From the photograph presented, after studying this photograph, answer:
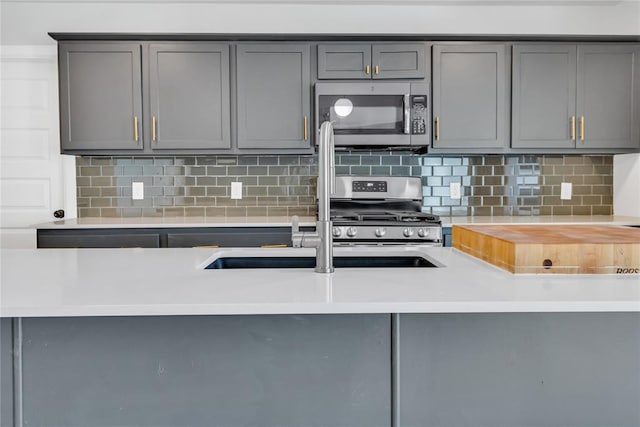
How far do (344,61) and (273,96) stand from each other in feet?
1.74

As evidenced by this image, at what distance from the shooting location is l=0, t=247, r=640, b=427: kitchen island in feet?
3.37

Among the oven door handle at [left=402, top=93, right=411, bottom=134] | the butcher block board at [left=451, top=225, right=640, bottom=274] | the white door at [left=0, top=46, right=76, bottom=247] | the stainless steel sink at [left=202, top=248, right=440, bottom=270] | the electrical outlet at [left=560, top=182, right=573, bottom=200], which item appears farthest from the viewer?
the electrical outlet at [left=560, top=182, right=573, bottom=200]

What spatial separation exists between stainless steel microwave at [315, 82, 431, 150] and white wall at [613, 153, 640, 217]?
161cm

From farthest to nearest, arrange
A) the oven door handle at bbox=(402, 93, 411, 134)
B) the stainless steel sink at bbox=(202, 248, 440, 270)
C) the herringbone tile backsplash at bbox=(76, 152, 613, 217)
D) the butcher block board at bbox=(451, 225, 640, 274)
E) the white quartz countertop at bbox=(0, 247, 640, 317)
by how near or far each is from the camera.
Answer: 1. the herringbone tile backsplash at bbox=(76, 152, 613, 217)
2. the oven door handle at bbox=(402, 93, 411, 134)
3. the stainless steel sink at bbox=(202, 248, 440, 270)
4. the butcher block board at bbox=(451, 225, 640, 274)
5. the white quartz countertop at bbox=(0, 247, 640, 317)

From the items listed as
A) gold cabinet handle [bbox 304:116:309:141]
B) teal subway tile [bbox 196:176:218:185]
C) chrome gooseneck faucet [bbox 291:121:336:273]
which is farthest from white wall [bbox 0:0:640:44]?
chrome gooseneck faucet [bbox 291:121:336:273]

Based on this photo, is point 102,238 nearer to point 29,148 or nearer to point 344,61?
point 29,148

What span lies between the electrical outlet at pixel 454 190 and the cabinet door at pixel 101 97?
2.27m

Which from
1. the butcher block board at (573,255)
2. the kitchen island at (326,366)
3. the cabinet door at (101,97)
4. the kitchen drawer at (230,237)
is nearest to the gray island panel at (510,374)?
the kitchen island at (326,366)

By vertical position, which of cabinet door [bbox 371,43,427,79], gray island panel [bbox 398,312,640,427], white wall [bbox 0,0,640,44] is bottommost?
gray island panel [bbox 398,312,640,427]

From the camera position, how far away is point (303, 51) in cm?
310

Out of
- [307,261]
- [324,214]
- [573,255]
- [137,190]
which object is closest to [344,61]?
[137,190]

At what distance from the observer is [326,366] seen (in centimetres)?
105

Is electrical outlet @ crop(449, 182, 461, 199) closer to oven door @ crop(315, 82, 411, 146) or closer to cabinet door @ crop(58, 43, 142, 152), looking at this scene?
oven door @ crop(315, 82, 411, 146)

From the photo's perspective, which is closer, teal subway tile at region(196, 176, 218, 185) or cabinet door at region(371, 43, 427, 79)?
cabinet door at region(371, 43, 427, 79)
